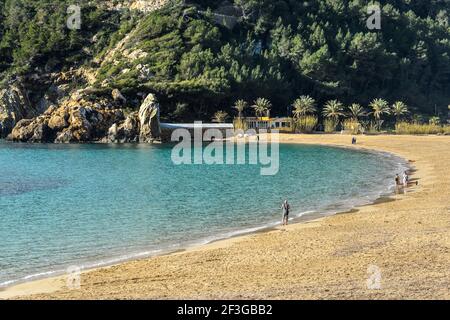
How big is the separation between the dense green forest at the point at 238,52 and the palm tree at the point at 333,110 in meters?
8.88

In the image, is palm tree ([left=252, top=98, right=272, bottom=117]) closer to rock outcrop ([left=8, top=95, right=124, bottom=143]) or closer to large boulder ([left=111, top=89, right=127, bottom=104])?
large boulder ([left=111, top=89, right=127, bottom=104])

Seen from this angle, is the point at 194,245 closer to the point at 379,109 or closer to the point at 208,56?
the point at 379,109

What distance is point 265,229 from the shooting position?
2894 centimetres

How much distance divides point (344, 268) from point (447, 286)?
151 inches

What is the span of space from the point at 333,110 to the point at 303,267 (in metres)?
96.0

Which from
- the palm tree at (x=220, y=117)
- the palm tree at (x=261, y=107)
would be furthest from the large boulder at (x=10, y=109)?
the palm tree at (x=261, y=107)

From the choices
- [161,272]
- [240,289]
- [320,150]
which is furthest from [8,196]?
[320,150]

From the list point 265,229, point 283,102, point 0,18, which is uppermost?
point 0,18

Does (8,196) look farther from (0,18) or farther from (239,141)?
(0,18)

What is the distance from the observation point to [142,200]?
3872cm

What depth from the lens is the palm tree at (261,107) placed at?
110 metres

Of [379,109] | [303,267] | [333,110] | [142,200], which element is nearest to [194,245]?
[303,267]

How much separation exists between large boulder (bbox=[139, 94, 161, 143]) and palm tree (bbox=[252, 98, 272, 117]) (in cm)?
2166

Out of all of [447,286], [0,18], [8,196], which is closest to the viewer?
[447,286]
